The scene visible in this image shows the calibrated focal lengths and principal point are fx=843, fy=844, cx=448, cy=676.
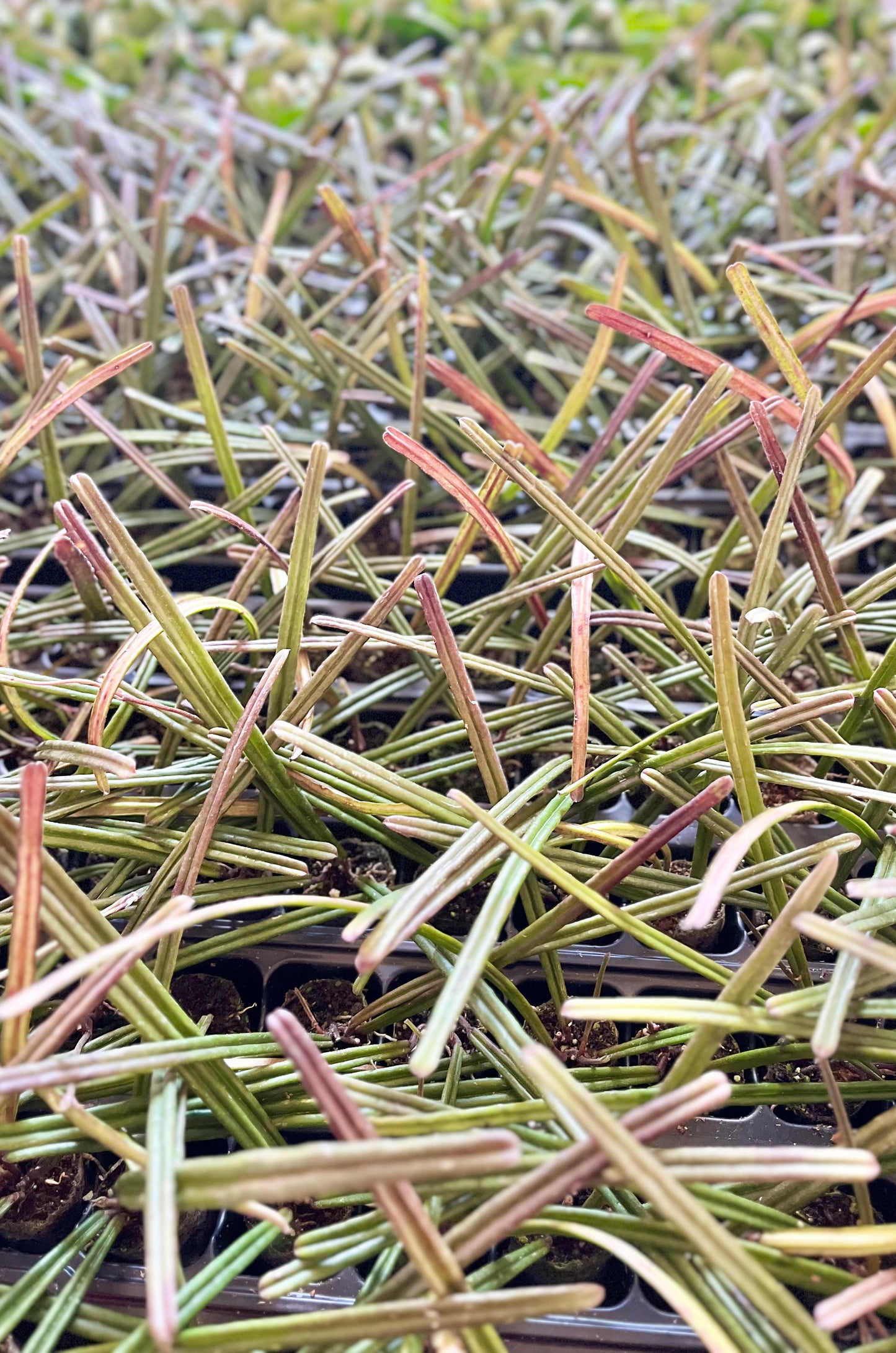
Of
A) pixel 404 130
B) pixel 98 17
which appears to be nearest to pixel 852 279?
pixel 404 130

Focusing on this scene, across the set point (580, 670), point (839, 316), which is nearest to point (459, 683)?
point (580, 670)

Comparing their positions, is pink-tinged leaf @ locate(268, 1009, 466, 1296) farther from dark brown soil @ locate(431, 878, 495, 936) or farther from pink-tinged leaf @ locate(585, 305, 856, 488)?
pink-tinged leaf @ locate(585, 305, 856, 488)

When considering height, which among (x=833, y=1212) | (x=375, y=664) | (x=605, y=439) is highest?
(x=605, y=439)

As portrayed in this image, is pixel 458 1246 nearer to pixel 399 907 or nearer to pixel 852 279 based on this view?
pixel 399 907

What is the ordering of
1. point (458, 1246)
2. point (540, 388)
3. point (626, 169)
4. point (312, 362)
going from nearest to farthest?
point (458, 1246)
point (312, 362)
point (540, 388)
point (626, 169)

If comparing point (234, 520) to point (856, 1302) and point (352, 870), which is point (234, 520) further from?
point (856, 1302)

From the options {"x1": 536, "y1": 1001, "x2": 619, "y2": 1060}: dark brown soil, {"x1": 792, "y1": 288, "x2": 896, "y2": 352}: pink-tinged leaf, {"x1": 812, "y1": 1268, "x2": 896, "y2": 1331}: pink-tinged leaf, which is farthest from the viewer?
{"x1": 792, "y1": 288, "x2": 896, "y2": 352}: pink-tinged leaf

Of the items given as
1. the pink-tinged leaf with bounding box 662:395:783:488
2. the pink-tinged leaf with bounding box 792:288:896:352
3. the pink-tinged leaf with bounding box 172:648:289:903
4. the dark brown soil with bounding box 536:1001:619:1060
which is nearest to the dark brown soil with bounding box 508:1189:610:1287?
the dark brown soil with bounding box 536:1001:619:1060
